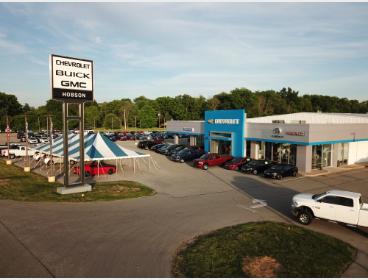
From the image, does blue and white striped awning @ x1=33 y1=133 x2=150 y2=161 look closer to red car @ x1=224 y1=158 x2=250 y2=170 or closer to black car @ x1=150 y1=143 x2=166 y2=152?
red car @ x1=224 y1=158 x2=250 y2=170

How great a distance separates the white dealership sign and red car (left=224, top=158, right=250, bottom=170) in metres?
14.9

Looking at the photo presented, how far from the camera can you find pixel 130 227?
14438 millimetres

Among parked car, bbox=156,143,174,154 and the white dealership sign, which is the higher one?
the white dealership sign

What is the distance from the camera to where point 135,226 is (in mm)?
14578

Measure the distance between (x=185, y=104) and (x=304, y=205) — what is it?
104518 millimetres

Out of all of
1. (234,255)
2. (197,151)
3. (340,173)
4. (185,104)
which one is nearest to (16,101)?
(185,104)

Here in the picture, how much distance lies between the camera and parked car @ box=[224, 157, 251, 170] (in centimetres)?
3030

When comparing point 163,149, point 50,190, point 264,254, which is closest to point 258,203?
point 264,254

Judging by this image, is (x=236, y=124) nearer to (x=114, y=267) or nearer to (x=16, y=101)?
(x=114, y=267)

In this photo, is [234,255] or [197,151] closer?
[234,255]

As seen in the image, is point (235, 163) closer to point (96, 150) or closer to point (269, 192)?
point (269, 192)

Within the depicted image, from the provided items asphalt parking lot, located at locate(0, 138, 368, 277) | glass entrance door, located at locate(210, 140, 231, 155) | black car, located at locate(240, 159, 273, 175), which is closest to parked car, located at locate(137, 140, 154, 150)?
glass entrance door, located at locate(210, 140, 231, 155)

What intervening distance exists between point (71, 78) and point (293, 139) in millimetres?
20349

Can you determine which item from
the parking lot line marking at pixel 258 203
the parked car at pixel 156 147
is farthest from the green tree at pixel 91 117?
the parking lot line marking at pixel 258 203
